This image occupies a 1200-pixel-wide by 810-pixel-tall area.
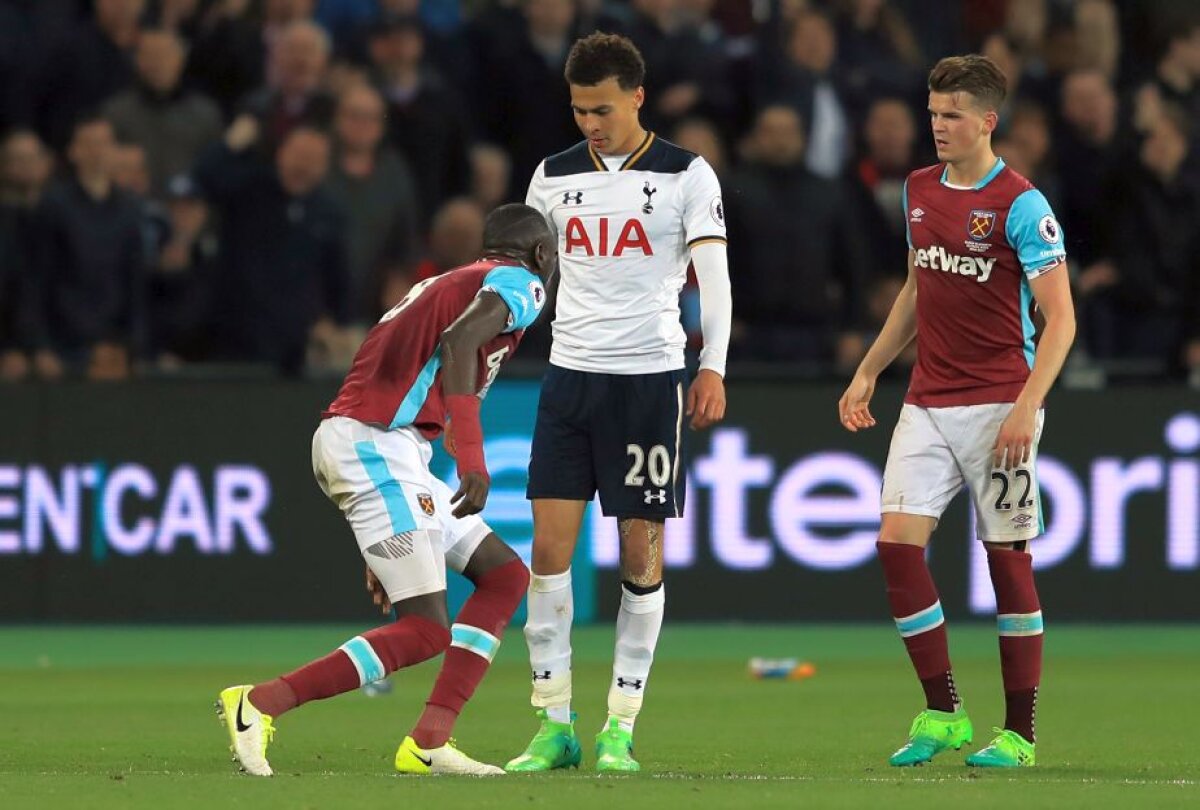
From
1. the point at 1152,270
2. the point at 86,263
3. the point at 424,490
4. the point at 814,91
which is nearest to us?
the point at 424,490

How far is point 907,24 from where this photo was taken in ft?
49.4

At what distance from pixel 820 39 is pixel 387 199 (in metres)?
3.03

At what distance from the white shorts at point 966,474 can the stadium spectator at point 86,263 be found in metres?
6.92

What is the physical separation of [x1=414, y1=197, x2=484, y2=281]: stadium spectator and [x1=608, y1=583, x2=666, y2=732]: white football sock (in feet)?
19.2

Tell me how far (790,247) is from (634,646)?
244 inches

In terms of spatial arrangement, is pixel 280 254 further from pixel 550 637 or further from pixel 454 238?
pixel 550 637

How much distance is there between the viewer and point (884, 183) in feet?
45.6

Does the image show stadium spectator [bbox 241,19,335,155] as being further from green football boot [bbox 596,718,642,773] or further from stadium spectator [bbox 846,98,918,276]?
green football boot [bbox 596,718,642,773]

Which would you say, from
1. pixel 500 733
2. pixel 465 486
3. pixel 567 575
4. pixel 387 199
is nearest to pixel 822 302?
pixel 387 199

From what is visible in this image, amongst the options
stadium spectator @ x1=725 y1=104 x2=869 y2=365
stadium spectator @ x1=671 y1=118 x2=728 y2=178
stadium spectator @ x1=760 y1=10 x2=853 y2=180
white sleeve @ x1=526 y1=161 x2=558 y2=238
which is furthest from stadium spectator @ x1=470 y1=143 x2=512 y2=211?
white sleeve @ x1=526 y1=161 x2=558 y2=238

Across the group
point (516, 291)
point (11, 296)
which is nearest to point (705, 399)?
point (516, 291)

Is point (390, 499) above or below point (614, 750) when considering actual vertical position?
above

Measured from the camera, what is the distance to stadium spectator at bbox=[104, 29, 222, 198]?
45.1ft

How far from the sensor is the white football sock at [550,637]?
24.9ft
